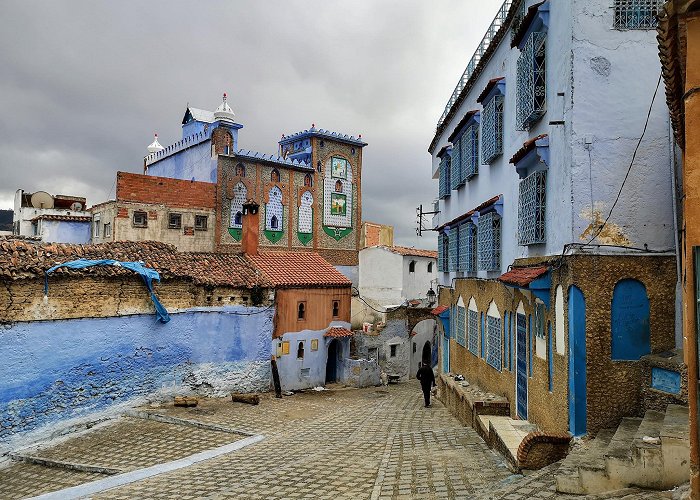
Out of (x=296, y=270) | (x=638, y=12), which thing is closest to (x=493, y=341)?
(x=638, y=12)

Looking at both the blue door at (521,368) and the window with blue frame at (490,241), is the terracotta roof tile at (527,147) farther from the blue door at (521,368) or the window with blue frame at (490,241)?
the blue door at (521,368)

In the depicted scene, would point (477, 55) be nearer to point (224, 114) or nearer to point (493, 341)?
point (493, 341)

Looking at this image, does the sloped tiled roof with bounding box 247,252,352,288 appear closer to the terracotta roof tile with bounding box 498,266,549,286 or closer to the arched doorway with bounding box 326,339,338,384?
the arched doorway with bounding box 326,339,338,384

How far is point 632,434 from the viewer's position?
7461 mm

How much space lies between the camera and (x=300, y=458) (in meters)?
10.9

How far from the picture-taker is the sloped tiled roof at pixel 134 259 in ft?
47.5

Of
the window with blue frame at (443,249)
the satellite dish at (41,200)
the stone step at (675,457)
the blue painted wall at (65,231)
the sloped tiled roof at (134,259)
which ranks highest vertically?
the satellite dish at (41,200)

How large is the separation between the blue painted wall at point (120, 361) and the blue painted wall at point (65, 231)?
1528 centimetres

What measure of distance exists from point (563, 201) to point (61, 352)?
1311 cm

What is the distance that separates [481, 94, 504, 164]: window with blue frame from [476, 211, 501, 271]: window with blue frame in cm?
150

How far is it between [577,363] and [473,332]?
7.92 m

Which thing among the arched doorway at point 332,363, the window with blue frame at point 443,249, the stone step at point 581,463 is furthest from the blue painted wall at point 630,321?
the arched doorway at point 332,363

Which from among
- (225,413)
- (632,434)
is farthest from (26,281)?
(632,434)

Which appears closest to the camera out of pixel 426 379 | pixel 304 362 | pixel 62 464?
pixel 62 464
